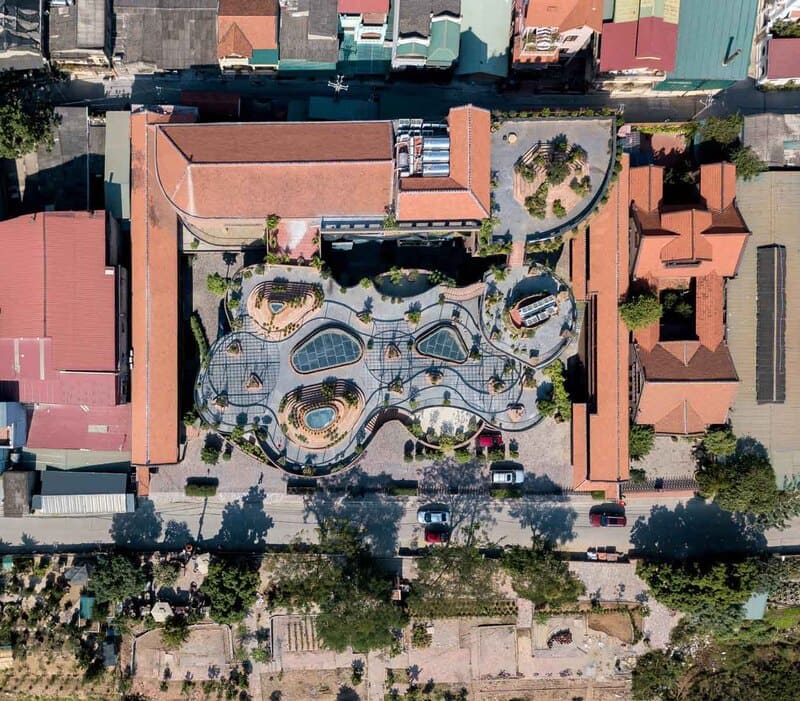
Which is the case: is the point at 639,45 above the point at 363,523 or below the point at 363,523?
above

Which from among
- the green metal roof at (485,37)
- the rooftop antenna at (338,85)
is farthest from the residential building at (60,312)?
the green metal roof at (485,37)

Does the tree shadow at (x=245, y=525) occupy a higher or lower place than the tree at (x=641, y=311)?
lower

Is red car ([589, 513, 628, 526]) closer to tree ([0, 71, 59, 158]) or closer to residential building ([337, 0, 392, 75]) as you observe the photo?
residential building ([337, 0, 392, 75])

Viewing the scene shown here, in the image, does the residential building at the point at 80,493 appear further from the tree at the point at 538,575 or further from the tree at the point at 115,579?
the tree at the point at 538,575

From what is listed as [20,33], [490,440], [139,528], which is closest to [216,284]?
[139,528]

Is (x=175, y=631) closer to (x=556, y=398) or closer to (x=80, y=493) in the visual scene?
(x=80, y=493)
